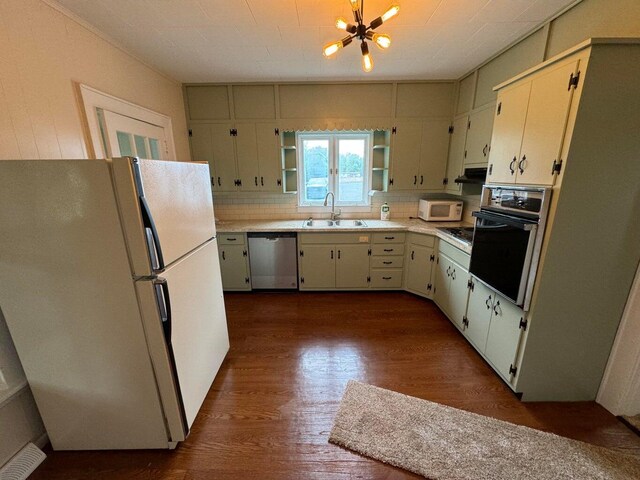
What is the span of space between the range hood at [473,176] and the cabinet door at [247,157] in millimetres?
2431

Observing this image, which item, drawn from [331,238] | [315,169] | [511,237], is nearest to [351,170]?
[315,169]

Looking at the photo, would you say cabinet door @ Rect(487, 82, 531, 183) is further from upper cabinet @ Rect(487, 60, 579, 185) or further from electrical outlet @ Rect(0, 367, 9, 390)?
electrical outlet @ Rect(0, 367, 9, 390)

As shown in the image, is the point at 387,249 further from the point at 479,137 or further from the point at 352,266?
the point at 479,137

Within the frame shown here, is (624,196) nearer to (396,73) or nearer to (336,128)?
(396,73)

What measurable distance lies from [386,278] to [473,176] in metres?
1.49

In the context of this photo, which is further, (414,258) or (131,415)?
(414,258)

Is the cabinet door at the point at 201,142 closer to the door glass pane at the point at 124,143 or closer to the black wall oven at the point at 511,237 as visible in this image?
the door glass pane at the point at 124,143

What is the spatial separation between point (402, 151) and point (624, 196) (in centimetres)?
214

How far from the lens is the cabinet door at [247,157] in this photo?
3.24 meters

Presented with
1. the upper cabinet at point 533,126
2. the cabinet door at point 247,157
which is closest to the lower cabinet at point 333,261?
the cabinet door at point 247,157

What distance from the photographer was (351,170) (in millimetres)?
3646

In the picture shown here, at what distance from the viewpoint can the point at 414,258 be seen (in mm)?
3145

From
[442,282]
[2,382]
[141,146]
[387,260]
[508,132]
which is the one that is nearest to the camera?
[2,382]

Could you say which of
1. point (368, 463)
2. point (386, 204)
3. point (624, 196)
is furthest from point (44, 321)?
point (386, 204)
